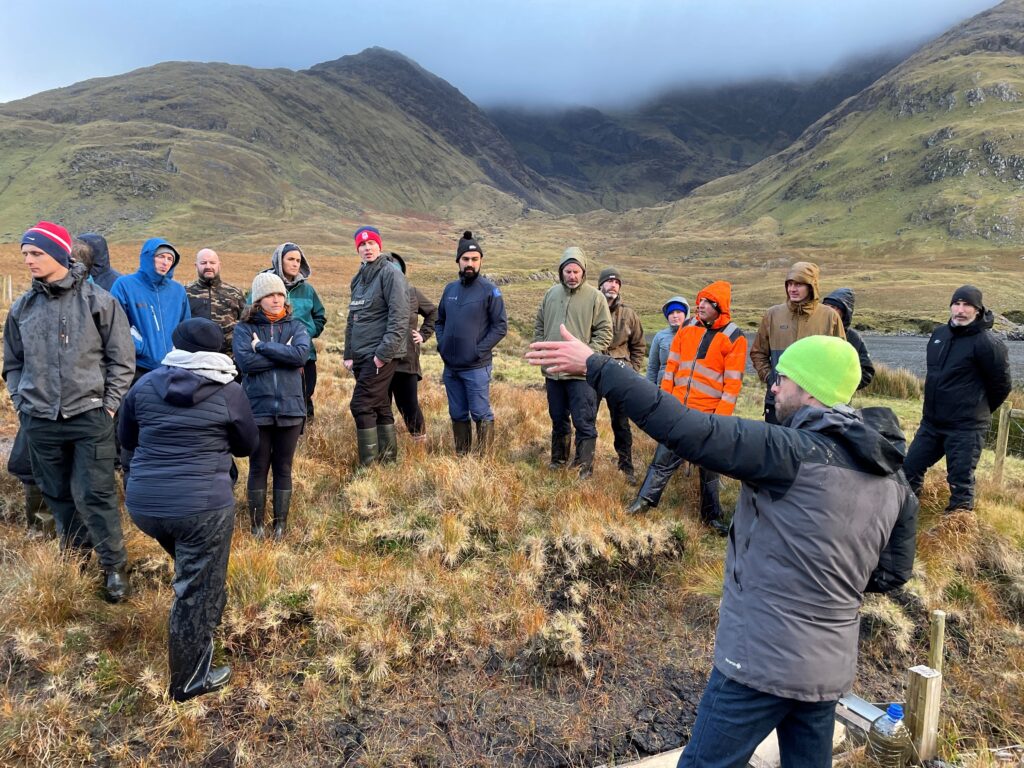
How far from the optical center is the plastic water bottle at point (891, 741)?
2.89 m

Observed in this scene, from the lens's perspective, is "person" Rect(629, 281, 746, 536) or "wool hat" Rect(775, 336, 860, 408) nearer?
"wool hat" Rect(775, 336, 860, 408)

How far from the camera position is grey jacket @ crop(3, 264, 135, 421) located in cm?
342

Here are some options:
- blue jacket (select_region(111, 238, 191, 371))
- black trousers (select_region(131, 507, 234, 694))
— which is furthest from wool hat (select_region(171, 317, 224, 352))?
blue jacket (select_region(111, 238, 191, 371))

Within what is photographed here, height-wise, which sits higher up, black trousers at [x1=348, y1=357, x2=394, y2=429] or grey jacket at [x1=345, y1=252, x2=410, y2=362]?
grey jacket at [x1=345, y1=252, x2=410, y2=362]

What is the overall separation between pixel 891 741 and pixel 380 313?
4.87 m

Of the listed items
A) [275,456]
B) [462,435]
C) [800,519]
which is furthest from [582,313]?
[800,519]

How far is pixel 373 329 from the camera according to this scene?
5.37m

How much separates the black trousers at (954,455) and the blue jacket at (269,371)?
18.0 feet

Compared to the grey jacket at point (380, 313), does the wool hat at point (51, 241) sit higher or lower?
higher

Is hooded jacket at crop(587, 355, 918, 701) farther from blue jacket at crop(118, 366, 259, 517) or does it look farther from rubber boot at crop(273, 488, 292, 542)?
rubber boot at crop(273, 488, 292, 542)

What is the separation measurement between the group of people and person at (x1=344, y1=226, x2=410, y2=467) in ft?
0.08

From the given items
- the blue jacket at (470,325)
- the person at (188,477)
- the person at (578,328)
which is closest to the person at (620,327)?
the person at (578,328)

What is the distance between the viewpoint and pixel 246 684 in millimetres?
3146

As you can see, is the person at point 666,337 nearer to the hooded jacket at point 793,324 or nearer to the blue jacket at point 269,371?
the hooded jacket at point 793,324
